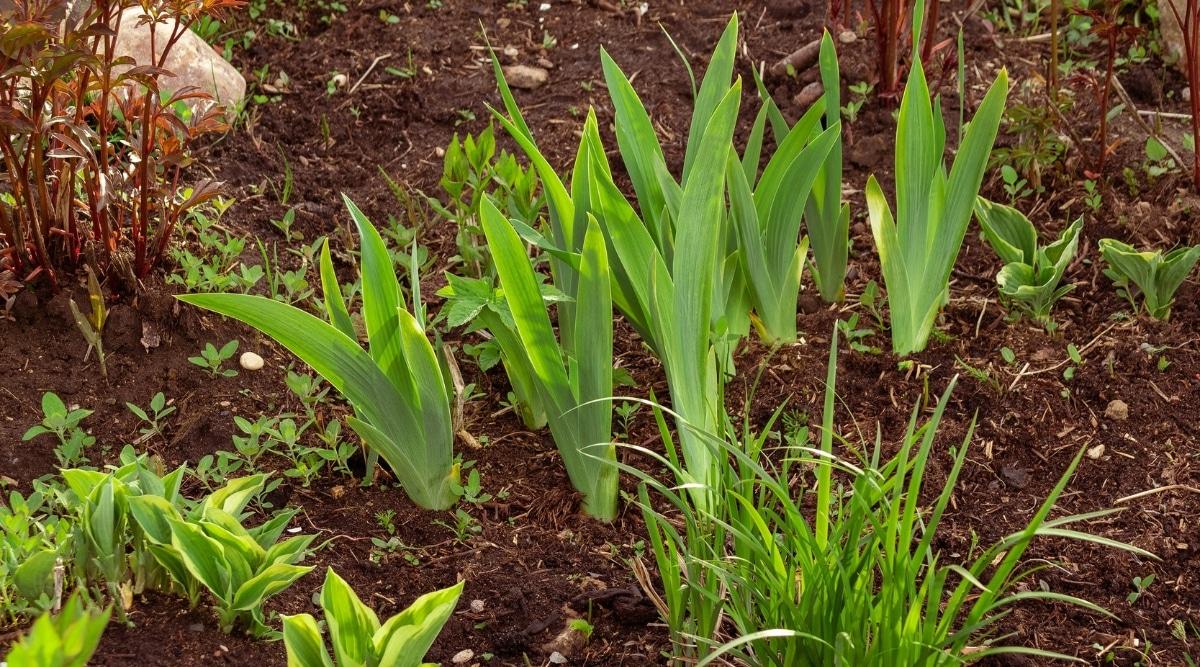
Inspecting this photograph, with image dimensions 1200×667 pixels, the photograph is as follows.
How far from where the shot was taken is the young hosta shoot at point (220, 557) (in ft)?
5.48

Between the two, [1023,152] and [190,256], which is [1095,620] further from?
[190,256]

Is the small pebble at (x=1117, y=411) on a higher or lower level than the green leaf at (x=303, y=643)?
lower

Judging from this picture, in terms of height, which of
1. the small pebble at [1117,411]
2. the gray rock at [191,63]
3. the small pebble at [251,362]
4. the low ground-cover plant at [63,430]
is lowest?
the small pebble at [1117,411]

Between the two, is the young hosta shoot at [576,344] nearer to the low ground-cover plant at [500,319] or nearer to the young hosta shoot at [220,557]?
the low ground-cover plant at [500,319]

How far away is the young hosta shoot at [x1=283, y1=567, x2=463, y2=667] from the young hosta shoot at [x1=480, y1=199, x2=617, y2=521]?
1.30 ft

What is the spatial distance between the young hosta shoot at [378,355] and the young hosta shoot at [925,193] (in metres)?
0.90

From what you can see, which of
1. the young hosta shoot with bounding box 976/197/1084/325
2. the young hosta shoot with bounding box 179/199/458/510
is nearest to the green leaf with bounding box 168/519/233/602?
the young hosta shoot with bounding box 179/199/458/510

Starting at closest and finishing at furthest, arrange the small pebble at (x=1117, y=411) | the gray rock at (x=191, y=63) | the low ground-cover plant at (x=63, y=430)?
the low ground-cover plant at (x=63, y=430), the small pebble at (x=1117, y=411), the gray rock at (x=191, y=63)

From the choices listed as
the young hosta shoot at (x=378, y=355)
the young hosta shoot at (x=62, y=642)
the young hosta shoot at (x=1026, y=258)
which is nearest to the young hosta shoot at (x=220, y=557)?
the young hosta shoot at (x=378, y=355)

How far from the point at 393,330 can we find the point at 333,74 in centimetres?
178

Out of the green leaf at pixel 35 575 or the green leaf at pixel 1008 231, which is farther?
the green leaf at pixel 1008 231

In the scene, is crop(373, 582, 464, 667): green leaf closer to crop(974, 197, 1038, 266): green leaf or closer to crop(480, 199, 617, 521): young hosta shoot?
crop(480, 199, 617, 521): young hosta shoot

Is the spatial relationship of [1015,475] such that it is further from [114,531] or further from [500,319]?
[114,531]

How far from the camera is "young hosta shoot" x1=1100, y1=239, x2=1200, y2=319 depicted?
7.72 ft
